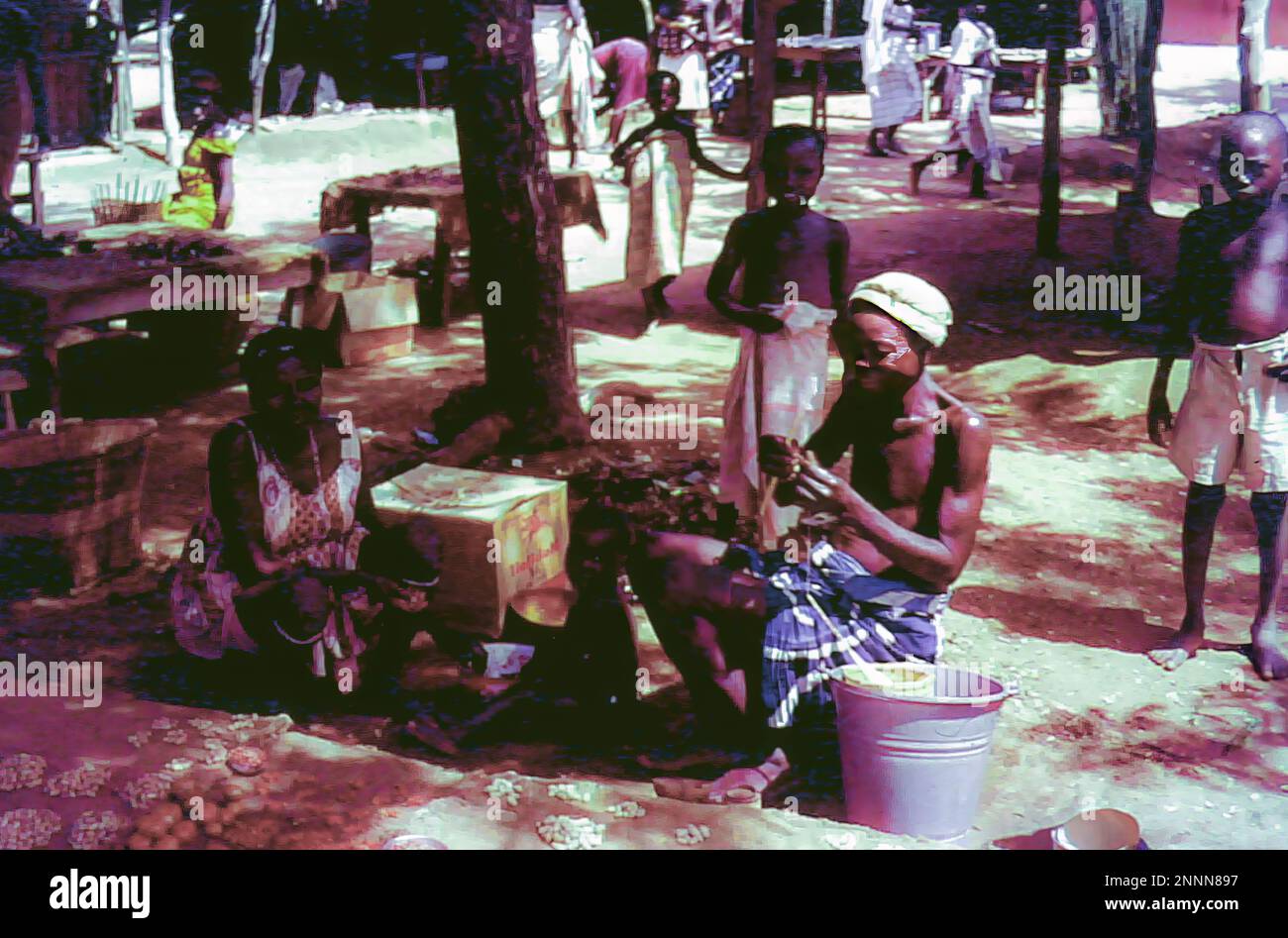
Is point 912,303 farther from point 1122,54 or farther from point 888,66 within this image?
point 888,66

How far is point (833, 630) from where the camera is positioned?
3939 mm

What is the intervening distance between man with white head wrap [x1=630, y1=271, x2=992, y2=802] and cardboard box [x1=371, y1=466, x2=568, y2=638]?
1.15m

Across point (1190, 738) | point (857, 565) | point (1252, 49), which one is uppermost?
point (1252, 49)

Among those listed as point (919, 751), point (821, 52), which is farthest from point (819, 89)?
point (919, 751)

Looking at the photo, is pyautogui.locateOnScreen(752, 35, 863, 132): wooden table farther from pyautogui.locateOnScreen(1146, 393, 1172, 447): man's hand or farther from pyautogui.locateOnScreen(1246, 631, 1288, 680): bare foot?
pyautogui.locateOnScreen(1246, 631, 1288, 680): bare foot

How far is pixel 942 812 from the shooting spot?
3771 mm

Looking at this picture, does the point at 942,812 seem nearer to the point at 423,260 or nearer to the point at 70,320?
the point at 70,320

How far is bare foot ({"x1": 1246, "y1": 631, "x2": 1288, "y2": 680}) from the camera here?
5.01 m

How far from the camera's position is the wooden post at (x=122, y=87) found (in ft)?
47.8

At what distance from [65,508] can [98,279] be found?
2.06 metres

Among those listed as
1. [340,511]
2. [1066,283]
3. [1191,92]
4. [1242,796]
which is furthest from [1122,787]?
[1191,92]

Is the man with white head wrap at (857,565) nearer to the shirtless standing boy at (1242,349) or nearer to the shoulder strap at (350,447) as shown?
the shoulder strap at (350,447)

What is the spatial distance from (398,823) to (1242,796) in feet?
8.31

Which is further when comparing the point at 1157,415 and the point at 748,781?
the point at 1157,415
